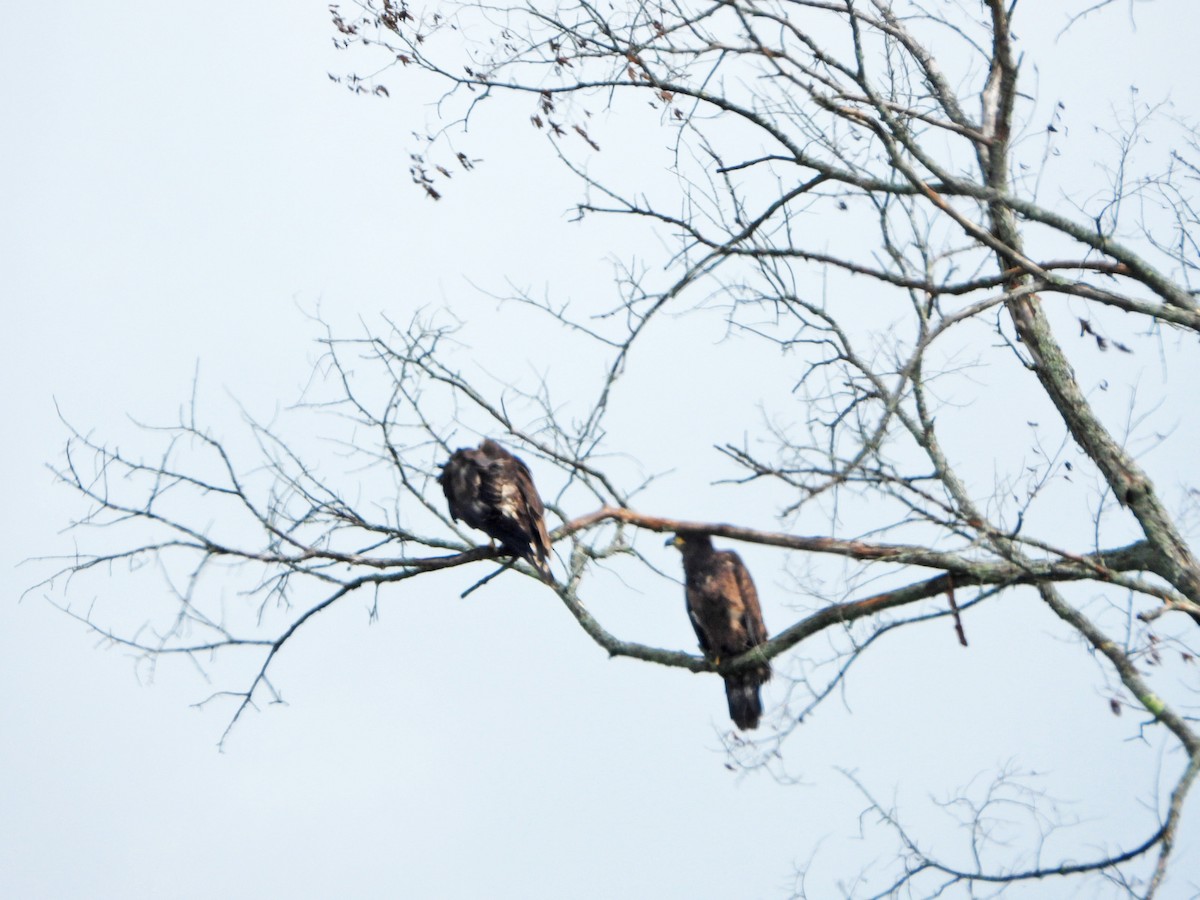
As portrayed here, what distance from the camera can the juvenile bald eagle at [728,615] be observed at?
26.1ft

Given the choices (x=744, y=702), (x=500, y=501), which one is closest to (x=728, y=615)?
(x=744, y=702)

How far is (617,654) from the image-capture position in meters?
7.16

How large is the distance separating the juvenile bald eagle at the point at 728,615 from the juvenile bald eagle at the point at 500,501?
95 cm

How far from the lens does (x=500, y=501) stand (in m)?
7.57

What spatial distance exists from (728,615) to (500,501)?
1.66 metres

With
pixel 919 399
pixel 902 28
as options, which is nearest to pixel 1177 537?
pixel 919 399

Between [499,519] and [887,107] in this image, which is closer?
[887,107]

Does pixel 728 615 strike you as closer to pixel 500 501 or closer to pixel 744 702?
pixel 744 702

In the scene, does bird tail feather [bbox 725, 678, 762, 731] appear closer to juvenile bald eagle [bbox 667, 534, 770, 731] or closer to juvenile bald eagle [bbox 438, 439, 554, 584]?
juvenile bald eagle [bbox 667, 534, 770, 731]

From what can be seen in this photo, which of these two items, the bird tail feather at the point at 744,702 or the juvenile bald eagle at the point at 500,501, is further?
the bird tail feather at the point at 744,702

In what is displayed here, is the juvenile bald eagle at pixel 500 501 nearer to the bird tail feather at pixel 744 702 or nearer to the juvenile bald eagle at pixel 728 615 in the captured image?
the juvenile bald eagle at pixel 728 615

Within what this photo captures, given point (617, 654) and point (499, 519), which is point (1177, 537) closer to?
point (617, 654)

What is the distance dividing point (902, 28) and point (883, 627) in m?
4.04

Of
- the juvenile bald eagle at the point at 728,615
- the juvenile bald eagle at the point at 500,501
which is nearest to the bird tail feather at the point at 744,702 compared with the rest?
the juvenile bald eagle at the point at 728,615
